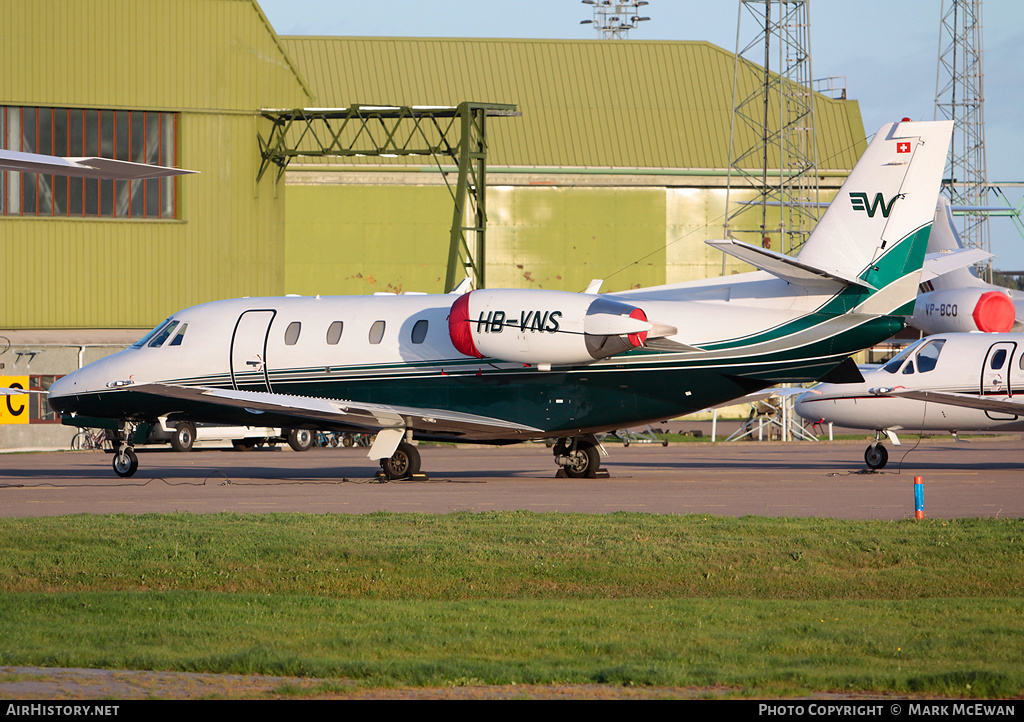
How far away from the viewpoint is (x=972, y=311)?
38969 mm

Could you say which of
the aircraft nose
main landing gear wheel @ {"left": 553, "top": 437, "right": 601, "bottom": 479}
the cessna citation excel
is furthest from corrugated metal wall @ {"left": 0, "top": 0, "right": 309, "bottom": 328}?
main landing gear wheel @ {"left": 553, "top": 437, "right": 601, "bottom": 479}

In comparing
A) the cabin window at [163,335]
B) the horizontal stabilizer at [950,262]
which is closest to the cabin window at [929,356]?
the horizontal stabilizer at [950,262]

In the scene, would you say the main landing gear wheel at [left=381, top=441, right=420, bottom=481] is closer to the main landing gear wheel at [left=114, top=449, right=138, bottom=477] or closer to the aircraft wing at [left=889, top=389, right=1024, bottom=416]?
the main landing gear wheel at [left=114, top=449, right=138, bottom=477]

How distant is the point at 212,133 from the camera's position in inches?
1779

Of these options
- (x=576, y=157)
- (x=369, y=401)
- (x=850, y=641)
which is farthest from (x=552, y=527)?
(x=576, y=157)

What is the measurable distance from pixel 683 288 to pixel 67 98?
92.3 ft

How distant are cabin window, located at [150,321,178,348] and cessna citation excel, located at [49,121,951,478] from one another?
1.46 ft

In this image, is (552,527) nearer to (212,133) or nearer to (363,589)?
(363,589)

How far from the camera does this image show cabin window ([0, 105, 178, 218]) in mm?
43000

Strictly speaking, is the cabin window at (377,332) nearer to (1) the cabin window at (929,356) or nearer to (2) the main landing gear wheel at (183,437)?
(1) the cabin window at (929,356)

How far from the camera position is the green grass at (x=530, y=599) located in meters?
7.98

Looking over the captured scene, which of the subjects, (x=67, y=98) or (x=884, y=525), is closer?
(x=884, y=525)

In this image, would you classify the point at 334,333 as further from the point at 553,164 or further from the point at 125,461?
the point at 553,164

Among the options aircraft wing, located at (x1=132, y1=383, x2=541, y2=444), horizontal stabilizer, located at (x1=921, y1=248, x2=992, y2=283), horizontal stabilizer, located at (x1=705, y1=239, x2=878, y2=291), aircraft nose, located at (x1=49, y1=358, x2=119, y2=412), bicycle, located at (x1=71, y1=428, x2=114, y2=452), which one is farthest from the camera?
bicycle, located at (x1=71, y1=428, x2=114, y2=452)
